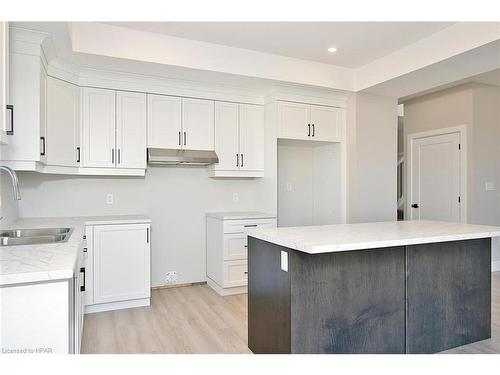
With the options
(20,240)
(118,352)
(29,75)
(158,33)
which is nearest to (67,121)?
(29,75)

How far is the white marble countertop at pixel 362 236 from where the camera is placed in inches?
75.2

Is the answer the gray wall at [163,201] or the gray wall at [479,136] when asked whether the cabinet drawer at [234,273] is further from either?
the gray wall at [479,136]

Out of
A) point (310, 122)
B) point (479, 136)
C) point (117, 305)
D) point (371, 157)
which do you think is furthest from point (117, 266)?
point (479, 136)

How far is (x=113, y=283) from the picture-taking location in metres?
3.35

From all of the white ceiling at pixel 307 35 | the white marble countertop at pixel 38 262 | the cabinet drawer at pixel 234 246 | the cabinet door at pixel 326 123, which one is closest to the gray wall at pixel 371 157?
the cabinet door at pixel 326 123

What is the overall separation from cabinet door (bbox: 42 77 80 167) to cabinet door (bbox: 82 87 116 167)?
0.08 metres

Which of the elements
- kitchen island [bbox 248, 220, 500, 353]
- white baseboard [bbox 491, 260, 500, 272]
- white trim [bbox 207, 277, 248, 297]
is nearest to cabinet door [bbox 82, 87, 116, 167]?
white trim [bbox 207, 277, 248, 297]

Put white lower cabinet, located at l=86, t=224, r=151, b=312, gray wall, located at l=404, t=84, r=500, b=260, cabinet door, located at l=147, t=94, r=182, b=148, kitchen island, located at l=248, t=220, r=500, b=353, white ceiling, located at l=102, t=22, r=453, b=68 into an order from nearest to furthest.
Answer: kitchen island, located at l=248, t=220, r=500, b=353 < white ceiling, located at l=102, t=22, r=453, b=68 < white lower cabinet, located at l=86, t=224, r=151, b=312 < cabinet door, located at l=147, t=94, r=182, b=148 < gray wall, located at l=404, t=84, r=500, b=260

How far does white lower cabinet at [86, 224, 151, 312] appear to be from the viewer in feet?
10.7

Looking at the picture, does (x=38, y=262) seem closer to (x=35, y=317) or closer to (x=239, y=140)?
(x=35, y=317)

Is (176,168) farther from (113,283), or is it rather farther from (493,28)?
(493,28)

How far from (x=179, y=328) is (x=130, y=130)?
2057mm

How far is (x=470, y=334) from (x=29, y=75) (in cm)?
394

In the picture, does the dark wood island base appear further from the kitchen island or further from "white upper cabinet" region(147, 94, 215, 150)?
"white upper cabinet" region(147, 94, 215, 150)
